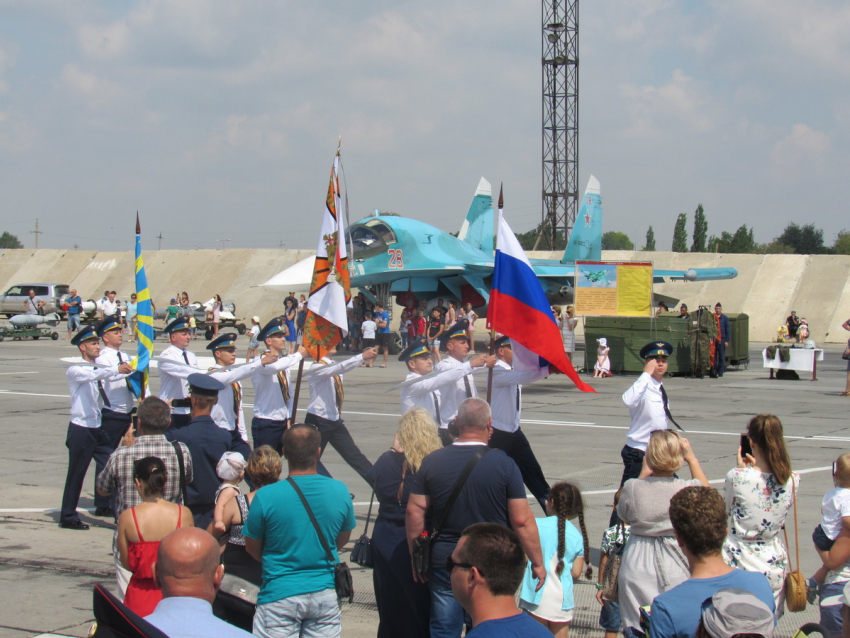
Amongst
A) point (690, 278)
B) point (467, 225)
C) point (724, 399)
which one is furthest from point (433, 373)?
point (467, 225)

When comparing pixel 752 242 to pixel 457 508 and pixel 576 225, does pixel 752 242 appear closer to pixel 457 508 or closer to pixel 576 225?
pixel 576 225

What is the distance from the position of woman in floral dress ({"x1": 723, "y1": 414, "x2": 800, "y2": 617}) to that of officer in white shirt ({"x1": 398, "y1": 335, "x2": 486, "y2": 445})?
8.69 feet

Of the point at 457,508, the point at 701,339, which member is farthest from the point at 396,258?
the point at 457,508

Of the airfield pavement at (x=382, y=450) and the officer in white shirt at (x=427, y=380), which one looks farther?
the officer in white shirt at (x=427, y=380)

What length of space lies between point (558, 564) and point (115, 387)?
5484mm

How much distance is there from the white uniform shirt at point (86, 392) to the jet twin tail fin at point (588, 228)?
28.6m

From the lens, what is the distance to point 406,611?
13.6ft

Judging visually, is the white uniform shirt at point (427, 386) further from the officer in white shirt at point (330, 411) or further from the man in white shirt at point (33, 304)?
the man in white shirt at point (33, 304)

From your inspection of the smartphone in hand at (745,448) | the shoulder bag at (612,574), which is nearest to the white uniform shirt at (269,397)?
the shoulder bag at (612,574)

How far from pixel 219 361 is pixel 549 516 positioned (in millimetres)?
4394

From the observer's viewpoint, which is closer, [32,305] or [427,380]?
[427,380]

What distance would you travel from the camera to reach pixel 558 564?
4.32m

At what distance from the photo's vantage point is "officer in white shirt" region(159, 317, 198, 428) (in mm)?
7848

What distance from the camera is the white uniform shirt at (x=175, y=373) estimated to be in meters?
7.84
